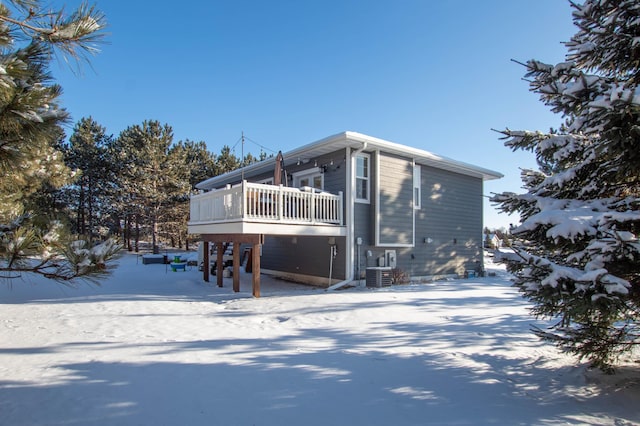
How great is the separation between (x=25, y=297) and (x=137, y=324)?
5.13m

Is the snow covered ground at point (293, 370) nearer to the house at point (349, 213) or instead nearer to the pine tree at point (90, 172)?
the house at point (349, 213)

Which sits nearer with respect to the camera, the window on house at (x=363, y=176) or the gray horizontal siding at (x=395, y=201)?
the window on house at (x=363, y=176)

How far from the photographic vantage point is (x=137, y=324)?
6004 mm

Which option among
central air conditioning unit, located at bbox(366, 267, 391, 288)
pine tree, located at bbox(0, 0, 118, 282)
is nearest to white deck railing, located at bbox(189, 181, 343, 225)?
central air conditioning unit, located at bbox(366, 267, 391, 288)

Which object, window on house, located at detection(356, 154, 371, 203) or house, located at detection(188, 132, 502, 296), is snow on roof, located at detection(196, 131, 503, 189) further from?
window on house, located at detection(356, 154, 371, 203)

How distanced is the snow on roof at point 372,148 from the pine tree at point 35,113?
25.4ft

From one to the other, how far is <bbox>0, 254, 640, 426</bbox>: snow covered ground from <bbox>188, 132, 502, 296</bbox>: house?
2.87m

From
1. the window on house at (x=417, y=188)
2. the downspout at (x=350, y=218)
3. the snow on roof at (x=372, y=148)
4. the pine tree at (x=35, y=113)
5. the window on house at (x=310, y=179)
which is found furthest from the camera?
the window on house at (x=417, y=188)

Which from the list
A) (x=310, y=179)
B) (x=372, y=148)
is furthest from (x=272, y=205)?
(x=372, y=148)

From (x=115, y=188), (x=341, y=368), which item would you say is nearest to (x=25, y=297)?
(x=341, y=368)

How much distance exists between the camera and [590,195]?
3.73 m

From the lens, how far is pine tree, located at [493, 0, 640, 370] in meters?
2.64

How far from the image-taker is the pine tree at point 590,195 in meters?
2.64

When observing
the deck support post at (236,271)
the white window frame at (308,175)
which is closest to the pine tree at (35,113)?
the deck support post at (236,271)
